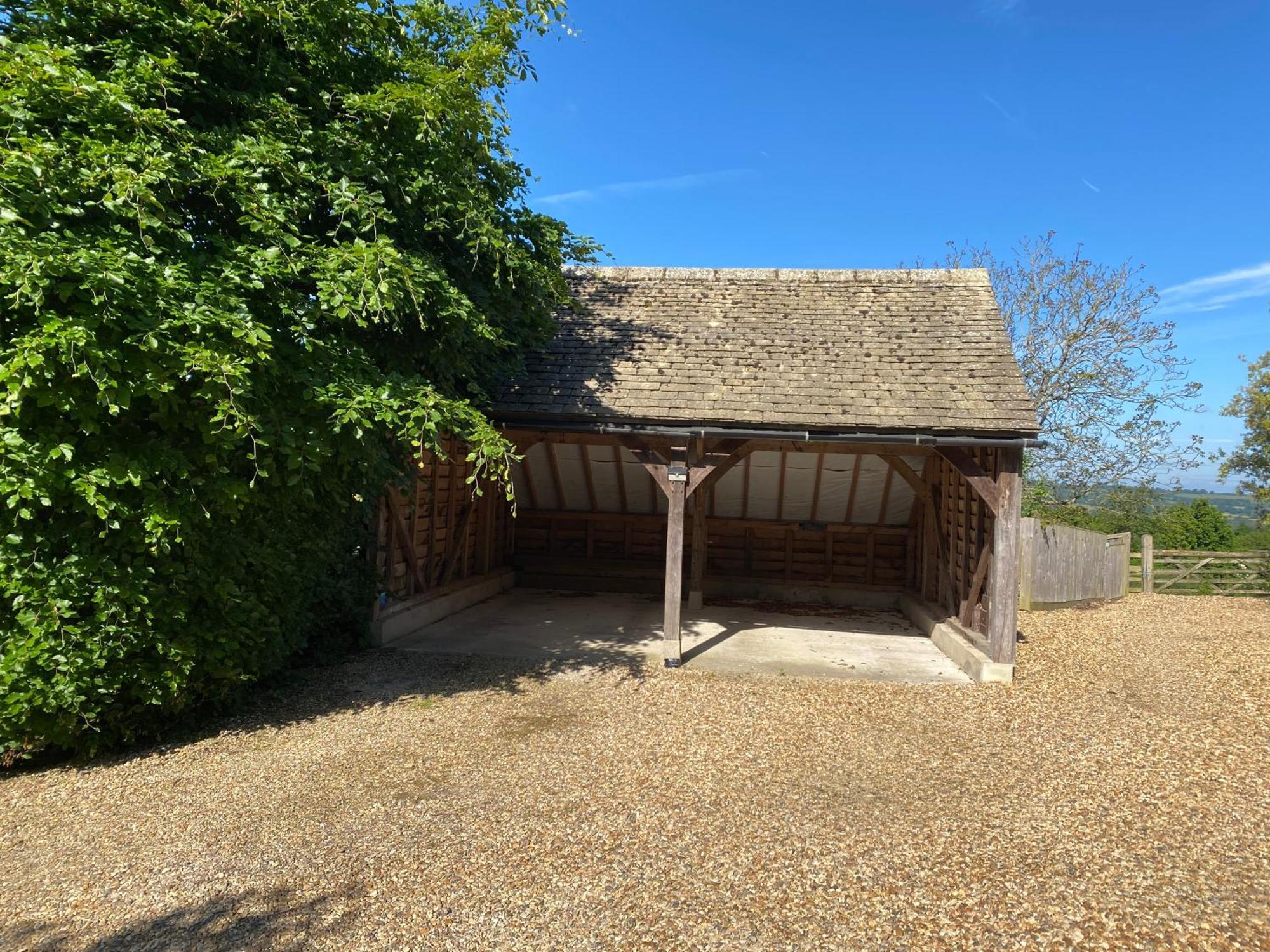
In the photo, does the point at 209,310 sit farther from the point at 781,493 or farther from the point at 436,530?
the point at 781,493

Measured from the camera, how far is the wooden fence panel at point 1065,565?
12430mm

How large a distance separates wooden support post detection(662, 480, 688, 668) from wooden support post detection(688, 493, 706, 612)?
3381 millimetres

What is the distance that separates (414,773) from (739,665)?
13.6 feet

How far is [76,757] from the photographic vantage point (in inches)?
194

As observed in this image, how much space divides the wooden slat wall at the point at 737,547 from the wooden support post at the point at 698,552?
1.47 metres

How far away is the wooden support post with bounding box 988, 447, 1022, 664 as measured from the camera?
7.38 meters

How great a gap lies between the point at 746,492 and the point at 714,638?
386 cm

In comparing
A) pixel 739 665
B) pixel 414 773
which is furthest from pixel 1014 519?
pixel 414 773

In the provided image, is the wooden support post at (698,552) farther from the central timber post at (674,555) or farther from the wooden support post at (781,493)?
the central timber post at (674,555)

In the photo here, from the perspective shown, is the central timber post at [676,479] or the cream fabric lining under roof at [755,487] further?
the cream fabric lining under roof at [755,487]

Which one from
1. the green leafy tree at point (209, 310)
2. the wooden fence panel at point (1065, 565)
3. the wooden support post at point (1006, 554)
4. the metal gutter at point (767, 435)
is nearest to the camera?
the green leafy tree at point (209, 310)

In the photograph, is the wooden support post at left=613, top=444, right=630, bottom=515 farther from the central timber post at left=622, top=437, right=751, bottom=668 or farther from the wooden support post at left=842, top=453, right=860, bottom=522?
the wooden support post at left=842, top=453, right=860, bottom=522

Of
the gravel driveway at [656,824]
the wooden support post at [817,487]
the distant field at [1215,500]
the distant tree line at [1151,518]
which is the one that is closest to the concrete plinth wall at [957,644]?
the gravel driveway at [656,824]

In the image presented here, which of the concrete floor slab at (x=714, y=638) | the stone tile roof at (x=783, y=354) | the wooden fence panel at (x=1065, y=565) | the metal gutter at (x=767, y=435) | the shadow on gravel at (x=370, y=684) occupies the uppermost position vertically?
the stone tile roof at (x=783, y=354)
